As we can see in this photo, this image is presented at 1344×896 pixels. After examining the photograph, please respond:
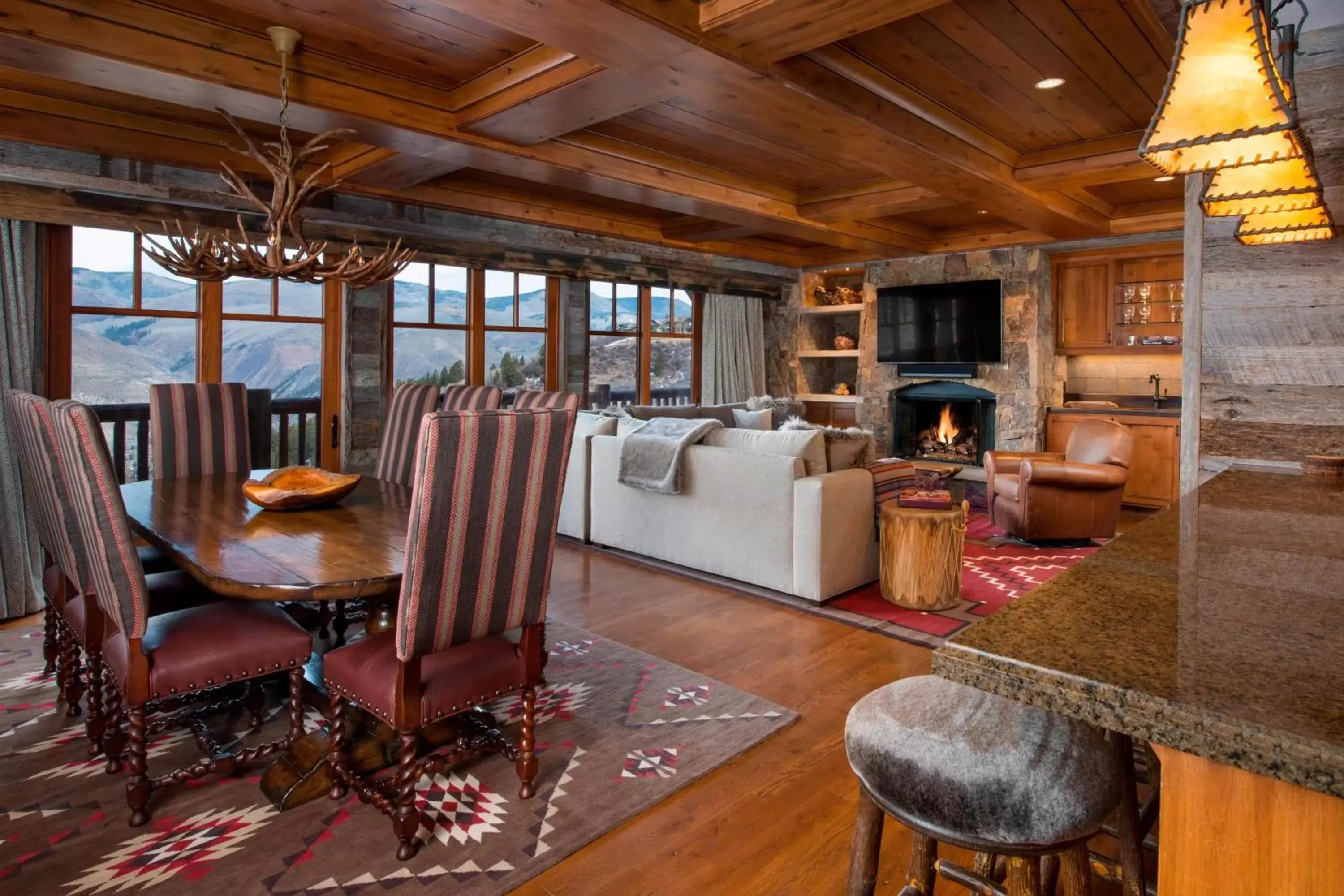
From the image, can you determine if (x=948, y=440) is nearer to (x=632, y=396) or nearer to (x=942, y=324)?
(x=942, y=324)

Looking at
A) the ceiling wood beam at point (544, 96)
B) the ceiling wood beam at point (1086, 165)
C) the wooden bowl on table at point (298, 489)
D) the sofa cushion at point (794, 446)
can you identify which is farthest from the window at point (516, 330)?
the ceiling wood beam at point (1086, 165)

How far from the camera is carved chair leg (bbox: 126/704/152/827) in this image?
2.08 meters

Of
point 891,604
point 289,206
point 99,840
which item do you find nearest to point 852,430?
point 891,604

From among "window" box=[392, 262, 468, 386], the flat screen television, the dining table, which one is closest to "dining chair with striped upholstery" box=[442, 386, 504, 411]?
the dining table

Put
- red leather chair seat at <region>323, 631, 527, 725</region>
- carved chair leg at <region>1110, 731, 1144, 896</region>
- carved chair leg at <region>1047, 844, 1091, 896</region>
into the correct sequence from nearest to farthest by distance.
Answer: carved chair leg at <region>1047, 844, 1091, 896</region>, carved chair leg at <region>1110, 731, 1144, 896</region>, red leather chair seat at <region>323, 631, 527, 725</region>

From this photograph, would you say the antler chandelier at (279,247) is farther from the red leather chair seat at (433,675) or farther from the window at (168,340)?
the window at (168,340)

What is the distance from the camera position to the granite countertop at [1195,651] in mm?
711

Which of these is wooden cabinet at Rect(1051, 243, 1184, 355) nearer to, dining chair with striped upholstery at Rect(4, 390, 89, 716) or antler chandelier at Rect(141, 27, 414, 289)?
antler chandelier at Rect(141, 27, 414, 289)

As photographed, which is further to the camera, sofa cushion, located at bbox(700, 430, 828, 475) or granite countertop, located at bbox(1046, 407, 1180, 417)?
granite countertop, located at bbox(1046, 407, 1180, 417)

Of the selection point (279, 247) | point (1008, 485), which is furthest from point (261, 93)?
point (1008, 485)

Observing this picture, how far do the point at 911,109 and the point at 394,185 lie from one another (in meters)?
3.05

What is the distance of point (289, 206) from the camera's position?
3.05 m

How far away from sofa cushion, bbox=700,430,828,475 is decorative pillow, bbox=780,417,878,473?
0.04 meters

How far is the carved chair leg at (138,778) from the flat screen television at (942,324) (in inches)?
277
